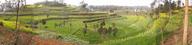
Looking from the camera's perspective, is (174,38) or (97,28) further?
(97,28)

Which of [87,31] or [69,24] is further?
[69,24]

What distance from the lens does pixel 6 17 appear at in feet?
297

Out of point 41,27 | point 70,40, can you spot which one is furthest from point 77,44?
point 41,27

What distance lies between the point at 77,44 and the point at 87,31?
51.2 feet

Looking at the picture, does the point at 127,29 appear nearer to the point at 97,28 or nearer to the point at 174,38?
the point at 97,28

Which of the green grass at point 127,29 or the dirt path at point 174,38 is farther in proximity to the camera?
the green grass at point 127,29

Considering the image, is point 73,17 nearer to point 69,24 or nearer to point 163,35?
point 69,24

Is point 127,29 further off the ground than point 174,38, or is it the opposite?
point 174,38

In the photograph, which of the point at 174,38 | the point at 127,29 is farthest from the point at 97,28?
the point at 174,38

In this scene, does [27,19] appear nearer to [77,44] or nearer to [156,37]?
[77,44]

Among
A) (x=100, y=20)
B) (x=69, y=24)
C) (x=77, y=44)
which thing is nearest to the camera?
(x=77, y=44)

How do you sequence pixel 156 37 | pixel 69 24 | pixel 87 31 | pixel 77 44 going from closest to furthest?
1. pixel 156 37
2. pixel 77 44
3. pixel 87 31
4. pixel 69 24

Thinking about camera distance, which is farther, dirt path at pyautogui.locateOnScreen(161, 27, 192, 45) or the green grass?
the green grass

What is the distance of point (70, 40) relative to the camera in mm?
62938
